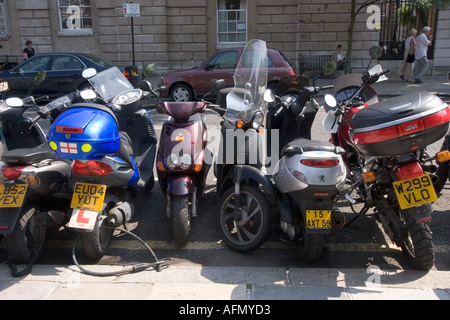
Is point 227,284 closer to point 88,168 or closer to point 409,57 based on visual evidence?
point 88,168

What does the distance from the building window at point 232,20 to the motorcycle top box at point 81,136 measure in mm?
14760

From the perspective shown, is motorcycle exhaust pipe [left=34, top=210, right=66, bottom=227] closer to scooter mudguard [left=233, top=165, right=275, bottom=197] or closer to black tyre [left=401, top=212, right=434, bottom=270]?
scooter mudguard [left=233, top=165, right=275, bottom=197]

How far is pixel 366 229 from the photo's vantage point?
428 centimetres

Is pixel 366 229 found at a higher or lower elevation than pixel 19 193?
lower

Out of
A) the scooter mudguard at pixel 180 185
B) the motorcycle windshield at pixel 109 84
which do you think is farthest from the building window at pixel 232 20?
the scooter mudguard at pixel 180 185

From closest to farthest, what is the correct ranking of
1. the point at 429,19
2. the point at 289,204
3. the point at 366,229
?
the point at 289,204 → the point at 366,229 → the point at 429,19

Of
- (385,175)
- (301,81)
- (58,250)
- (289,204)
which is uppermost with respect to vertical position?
(301,81)

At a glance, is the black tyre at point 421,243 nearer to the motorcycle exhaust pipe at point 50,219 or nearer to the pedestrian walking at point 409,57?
the motorcycle exhaust pipe at point 50,219

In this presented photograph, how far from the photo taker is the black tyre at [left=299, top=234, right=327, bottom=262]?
329cm

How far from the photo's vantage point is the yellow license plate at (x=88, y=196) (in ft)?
11.1

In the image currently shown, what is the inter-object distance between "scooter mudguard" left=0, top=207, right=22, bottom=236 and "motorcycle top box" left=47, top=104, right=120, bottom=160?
0.58 metres

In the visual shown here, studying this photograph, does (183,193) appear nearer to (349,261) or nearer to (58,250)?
(58,250)
